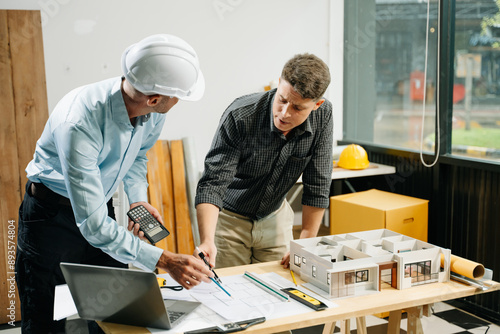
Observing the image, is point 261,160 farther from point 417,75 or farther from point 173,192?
point 417,75

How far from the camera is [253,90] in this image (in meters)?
4.24

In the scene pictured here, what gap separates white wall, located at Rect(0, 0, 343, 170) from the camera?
143 inches

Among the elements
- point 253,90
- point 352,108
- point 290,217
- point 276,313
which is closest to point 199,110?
point 253,90

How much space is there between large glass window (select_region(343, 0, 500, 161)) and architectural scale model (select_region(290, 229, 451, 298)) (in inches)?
66.4

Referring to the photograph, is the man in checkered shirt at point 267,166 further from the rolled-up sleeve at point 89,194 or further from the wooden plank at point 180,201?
the wooden plank at point 180,201

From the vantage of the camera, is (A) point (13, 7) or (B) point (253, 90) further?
(B) point (253, 90)

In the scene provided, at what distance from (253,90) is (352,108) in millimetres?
964

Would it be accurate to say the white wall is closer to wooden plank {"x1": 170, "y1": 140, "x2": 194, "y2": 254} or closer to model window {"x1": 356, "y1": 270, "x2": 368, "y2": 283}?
wooden plank {"x1": 170, "y1": 140, "x2": 194, "y2": 254}

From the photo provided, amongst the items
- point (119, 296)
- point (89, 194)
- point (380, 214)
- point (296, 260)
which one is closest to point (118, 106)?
point (89, 194)

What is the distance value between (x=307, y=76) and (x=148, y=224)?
0.83 metres

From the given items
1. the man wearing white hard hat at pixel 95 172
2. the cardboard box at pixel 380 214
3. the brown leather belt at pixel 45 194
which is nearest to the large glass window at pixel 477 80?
the cardboard box at pixel 380 214

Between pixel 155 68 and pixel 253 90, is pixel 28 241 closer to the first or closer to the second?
pixel 155 68

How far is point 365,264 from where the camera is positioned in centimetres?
186

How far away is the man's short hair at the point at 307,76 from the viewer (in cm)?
198
